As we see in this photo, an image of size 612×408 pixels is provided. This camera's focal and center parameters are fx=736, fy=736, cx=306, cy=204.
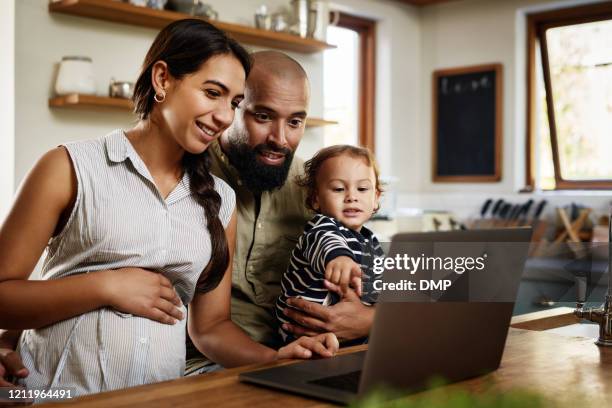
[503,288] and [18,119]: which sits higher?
[18,119]

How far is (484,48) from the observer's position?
595cm

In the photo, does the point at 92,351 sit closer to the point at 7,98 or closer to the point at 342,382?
the point at 342,382

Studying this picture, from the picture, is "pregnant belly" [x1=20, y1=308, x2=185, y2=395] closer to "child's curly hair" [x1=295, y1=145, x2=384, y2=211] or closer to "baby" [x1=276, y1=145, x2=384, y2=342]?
"baby" [x1=276, y1=145, x2=384, y2=342]

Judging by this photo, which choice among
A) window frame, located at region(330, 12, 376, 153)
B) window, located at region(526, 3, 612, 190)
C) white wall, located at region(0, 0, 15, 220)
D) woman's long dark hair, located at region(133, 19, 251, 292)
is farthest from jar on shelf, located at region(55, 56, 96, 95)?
window, located at region(526, 3, 612, 190)

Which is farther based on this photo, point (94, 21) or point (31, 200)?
point (94, 21)

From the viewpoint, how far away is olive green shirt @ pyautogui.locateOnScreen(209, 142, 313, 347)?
2.07 meters

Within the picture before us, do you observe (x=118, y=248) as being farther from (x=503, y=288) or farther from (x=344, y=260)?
(x=503, y=288)

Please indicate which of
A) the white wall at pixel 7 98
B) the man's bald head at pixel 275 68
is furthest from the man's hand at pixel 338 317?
the white wall at pixel 7 98

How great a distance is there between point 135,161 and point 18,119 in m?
2.37

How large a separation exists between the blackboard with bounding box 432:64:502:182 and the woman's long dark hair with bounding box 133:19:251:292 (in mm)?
4424

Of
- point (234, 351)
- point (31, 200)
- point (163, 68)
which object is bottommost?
point (234, 351)

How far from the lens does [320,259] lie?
180 centimetres

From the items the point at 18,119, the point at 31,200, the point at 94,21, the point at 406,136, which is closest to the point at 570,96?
the point at 406,136

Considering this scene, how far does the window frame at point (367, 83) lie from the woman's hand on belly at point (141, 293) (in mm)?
4736
